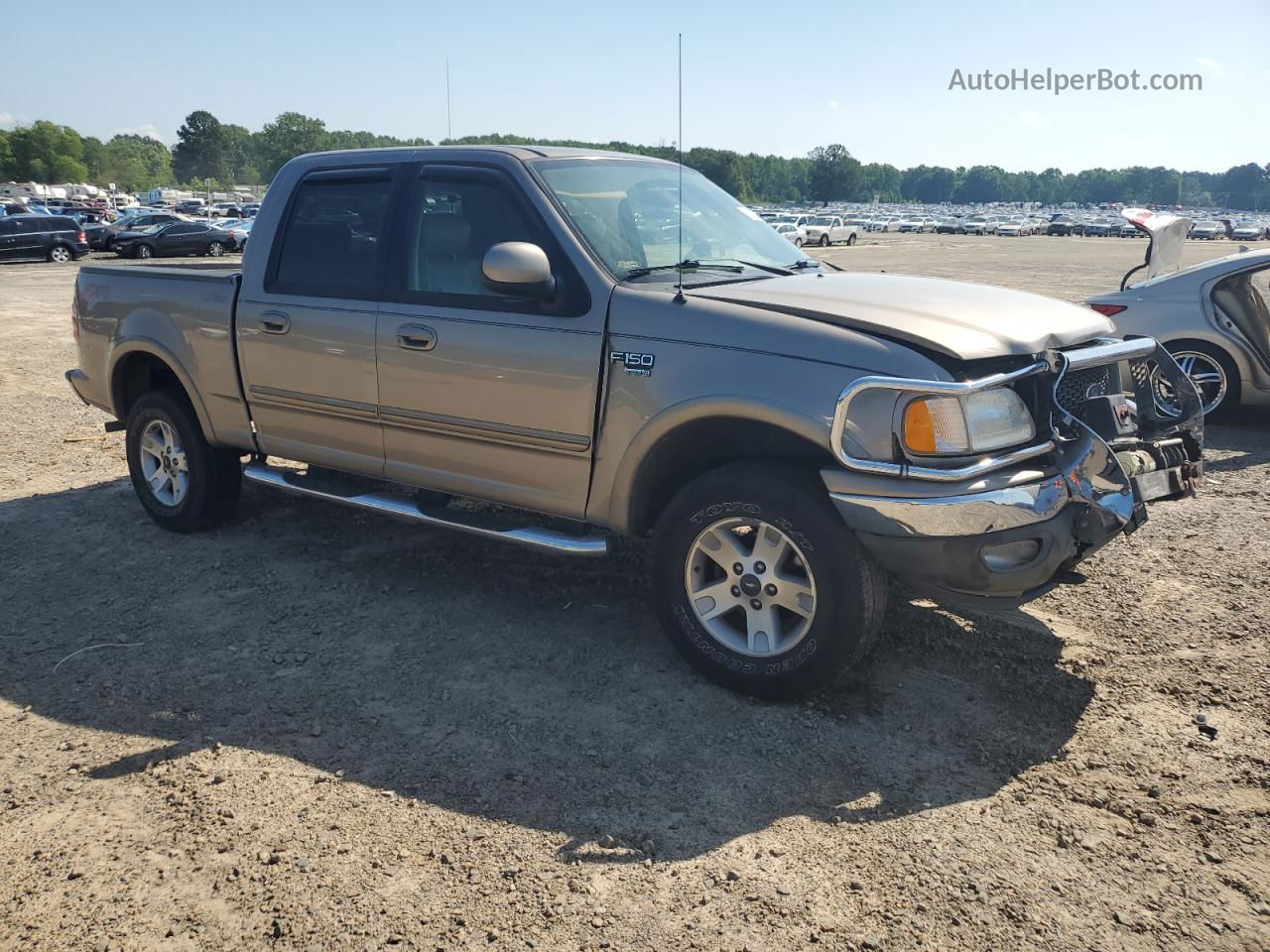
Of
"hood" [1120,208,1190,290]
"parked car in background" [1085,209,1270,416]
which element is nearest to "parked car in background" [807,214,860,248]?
"hood" [1120,208,1190,290]

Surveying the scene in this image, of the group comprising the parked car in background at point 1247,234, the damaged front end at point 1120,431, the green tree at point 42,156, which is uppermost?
the green tree at point 42,156

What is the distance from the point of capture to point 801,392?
11.7ft

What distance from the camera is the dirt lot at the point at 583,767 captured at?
278cm

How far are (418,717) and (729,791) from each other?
124cm

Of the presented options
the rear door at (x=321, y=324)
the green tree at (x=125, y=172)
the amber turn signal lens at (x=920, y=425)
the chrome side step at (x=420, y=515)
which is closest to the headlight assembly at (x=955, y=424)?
the amber turn signal lens at (x=920, y=425)

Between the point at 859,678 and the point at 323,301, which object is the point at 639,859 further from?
the point at 323,301

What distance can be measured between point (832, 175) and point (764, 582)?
201 meters

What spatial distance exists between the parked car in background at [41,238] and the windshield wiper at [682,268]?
34.7 metres

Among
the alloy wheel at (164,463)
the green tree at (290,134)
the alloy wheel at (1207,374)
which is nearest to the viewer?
the alloy wheel at (164,463)

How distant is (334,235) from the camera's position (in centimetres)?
508

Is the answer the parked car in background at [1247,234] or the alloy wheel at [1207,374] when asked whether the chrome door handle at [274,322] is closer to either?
the alloy wheel at [1207,374]

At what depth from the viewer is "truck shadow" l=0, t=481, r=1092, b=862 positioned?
3.36 m

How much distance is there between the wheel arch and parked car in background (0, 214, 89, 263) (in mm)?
35014

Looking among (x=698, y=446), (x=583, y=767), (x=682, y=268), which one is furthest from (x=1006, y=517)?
(x=682, y=268)
